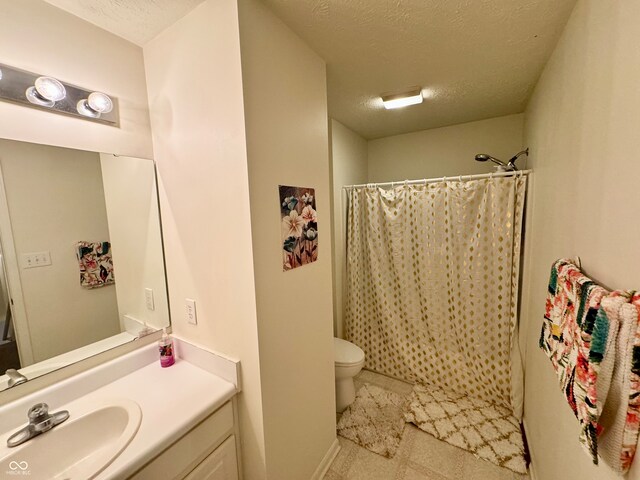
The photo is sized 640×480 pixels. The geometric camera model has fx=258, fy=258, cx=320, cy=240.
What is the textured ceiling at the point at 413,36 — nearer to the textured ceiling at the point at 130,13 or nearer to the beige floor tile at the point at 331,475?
the textured ceiling at the point at 130,13

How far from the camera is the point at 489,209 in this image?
1.90 m

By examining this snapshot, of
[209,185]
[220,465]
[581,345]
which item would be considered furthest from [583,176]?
[220,465]

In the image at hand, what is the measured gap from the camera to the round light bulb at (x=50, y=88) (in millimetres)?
973

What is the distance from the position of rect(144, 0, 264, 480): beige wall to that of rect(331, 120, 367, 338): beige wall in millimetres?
1327

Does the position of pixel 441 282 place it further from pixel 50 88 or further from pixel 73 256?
pixel 50 88

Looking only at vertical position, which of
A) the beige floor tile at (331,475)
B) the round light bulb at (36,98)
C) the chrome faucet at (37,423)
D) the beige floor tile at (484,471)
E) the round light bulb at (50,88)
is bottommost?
the beige floor tile at (484,471)

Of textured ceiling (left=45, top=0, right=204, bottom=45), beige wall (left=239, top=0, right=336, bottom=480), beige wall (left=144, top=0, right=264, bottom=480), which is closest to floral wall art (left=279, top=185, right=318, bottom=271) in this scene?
beige wall (left=239, top=0, right=336, bottom=480)

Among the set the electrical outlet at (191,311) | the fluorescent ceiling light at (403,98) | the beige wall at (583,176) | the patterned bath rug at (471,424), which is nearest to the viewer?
→ the beige wall at (583,176)

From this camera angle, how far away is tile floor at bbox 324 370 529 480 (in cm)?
149

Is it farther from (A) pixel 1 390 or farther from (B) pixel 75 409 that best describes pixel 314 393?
(A) pixel 1 390

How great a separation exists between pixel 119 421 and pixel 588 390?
1.52 m

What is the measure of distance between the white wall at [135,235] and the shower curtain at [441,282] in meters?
1.62

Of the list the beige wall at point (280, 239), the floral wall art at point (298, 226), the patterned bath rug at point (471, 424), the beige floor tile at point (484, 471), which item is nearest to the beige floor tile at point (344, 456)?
the beige wall at point (280, 239)

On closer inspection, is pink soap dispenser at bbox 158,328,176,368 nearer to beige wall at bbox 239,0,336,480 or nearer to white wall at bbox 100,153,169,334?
white wall at bbox 100,153,169,334
